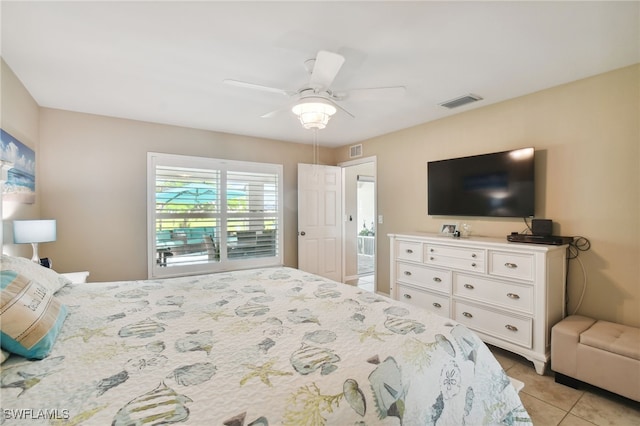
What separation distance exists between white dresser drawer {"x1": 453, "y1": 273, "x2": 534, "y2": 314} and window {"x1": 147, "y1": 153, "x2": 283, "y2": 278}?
2.69 metres

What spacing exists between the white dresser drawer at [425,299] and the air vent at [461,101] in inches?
79.7

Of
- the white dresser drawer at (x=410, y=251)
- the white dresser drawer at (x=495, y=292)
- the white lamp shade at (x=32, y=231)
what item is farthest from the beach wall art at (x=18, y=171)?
the white dresser drawer at (x=495, y=292)

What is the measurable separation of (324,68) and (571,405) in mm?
2836

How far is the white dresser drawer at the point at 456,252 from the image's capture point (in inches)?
110

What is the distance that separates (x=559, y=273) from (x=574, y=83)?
1661mm

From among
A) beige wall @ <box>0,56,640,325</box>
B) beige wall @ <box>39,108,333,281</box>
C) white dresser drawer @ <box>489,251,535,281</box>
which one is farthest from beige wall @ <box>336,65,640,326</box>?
beige wall @ <box>39,108,333,281</box>

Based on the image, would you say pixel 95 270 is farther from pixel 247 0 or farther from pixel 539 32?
pixel 539 32

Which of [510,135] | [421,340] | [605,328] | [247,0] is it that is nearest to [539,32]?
[510,135]

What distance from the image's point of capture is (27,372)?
1007 mm

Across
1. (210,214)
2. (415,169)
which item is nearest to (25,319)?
(210,214)

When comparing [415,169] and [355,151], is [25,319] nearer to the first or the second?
[415,169]

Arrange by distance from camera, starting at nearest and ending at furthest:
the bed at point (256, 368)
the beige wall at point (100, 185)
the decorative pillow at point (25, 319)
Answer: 1. the bed at point (256, 368)
2. the decorative pillow at point (25, 319)
3. the beige wall at point (100, 185)

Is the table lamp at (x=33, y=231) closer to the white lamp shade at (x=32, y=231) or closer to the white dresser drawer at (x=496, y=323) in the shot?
the white lamp shade at (x=32, y=231)

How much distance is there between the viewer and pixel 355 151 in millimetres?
4934
